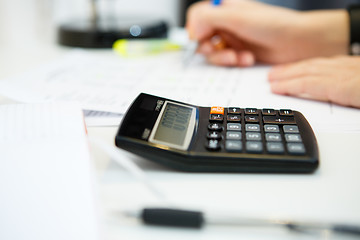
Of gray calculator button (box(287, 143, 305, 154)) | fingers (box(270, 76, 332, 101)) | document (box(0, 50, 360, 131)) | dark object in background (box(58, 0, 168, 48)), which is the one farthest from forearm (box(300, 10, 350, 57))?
gray calculator button (box(287, 143, 305, 154))

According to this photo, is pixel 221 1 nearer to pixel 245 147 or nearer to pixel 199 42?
pixel 199 42

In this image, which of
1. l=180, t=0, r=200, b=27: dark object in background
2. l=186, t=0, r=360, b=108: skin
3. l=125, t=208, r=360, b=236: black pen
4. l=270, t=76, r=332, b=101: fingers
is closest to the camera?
l=125, t=208, r=360, b=236: black pen

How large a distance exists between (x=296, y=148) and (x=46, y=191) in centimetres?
21

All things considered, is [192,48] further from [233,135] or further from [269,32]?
[233,135]

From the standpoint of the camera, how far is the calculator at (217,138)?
300 millimetres

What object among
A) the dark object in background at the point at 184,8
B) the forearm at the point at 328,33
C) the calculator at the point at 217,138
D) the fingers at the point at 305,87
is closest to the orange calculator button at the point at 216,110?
the calculator at the point at 217,138

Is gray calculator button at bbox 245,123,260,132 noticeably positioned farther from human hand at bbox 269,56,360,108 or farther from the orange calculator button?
human hand at bbox 269,56,360,108

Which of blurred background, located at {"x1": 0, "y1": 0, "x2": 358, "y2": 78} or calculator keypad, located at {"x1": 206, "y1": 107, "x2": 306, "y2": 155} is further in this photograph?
blurred background, located at {"x1": 0, "y1": 0, "x2": 358, "y2": 78}

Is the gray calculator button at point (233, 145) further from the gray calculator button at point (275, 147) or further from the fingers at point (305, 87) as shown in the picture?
the fingers at point (305, 87)

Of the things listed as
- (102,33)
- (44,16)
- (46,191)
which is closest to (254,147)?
(46,191)

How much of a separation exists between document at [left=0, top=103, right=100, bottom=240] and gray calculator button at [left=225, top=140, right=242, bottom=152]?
0.39 ft

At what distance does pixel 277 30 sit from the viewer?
2.19ft

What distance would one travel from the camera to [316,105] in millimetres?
450

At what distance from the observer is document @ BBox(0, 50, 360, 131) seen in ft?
1.42
